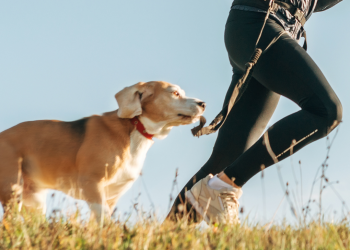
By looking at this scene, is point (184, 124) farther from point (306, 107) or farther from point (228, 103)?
point (306, 107)

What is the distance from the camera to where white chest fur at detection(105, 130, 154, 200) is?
12.0 feet

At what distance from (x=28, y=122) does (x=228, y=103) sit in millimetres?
1912

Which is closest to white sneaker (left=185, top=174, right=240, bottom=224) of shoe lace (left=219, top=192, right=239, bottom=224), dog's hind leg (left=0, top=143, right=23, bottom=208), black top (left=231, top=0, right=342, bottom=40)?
shoe lace (left=219, top=192, right=239, bottom=224)

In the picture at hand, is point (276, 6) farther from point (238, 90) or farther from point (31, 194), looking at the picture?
point (31, 194)

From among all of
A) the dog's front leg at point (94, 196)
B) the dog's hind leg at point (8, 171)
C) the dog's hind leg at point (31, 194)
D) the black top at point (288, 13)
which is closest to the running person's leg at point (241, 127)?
the black top at point (288, 13)

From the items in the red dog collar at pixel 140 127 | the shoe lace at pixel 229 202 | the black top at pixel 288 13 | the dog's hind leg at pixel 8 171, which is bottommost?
the shoe lace at pixel 229 202

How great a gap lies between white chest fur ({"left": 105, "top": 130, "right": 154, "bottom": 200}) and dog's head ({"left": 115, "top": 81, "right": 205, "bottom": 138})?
15 cm

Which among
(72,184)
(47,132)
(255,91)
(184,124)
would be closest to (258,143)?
(255,91)

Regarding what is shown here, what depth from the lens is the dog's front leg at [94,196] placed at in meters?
3.44

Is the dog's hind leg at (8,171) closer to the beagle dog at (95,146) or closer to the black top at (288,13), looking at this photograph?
the beagle dog at (95,146)

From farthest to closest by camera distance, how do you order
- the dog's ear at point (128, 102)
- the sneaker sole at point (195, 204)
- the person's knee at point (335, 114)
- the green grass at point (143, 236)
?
the dog's ear at point (128, 102) → the sneaker sole at point (195, 204) → the person's knee at point (335, 114) → the green grass at point (143, 236)

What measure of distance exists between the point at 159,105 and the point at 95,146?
71cm

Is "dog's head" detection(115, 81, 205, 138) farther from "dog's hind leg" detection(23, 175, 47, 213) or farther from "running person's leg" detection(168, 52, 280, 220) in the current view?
"dog's hind leg" detection(23, 175, 47, 213)

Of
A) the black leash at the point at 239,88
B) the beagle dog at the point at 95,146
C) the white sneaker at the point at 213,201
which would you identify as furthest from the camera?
the beagle dog at the point at 95,146
